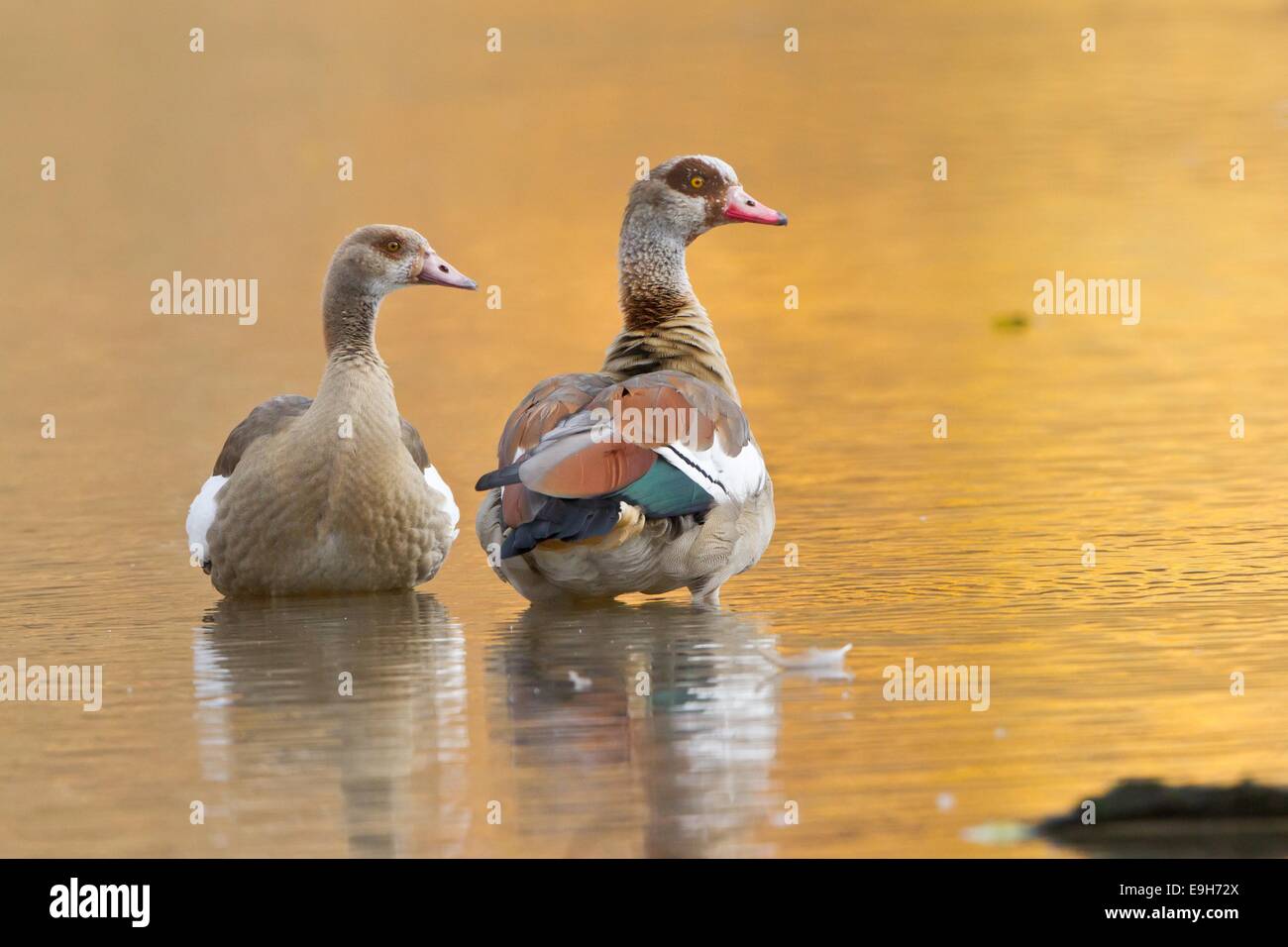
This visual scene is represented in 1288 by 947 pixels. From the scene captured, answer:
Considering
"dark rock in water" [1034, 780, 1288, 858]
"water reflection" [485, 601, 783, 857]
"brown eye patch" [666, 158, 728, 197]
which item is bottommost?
"dark rock in water" [1034, 780, 1288, 858]

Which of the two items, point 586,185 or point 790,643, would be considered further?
point 586,185

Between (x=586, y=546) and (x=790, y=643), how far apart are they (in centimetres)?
94

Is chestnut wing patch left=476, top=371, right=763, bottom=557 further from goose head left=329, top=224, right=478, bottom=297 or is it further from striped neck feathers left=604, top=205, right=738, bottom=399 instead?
goose head left=329, top=224, right=478, bottom=297

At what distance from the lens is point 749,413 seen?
14.2 meters

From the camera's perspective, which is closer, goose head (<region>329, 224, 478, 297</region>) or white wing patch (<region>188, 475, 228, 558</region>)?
white wing patch (<region>188, 475, 228, 558</region>)

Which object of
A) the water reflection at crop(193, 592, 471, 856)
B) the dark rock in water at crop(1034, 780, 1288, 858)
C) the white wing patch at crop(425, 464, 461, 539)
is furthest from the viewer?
the white wing patch at crop(425, 464, 461, 539)

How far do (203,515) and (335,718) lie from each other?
8.93ft

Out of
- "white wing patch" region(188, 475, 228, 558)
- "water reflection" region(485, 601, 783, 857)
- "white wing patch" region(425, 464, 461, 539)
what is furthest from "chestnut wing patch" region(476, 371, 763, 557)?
"white wing patch" region(188, 475, 228, 558)

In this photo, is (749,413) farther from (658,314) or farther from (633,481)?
(633,481)

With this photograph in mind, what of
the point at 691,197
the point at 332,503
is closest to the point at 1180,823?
the point at 332,503

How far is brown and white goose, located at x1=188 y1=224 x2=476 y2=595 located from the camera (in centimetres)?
979

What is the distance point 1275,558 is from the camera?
32.1ft

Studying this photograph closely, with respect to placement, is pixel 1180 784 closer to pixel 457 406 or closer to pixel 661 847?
pixel 661 847

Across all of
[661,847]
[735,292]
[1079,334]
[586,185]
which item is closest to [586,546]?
[661,847]
